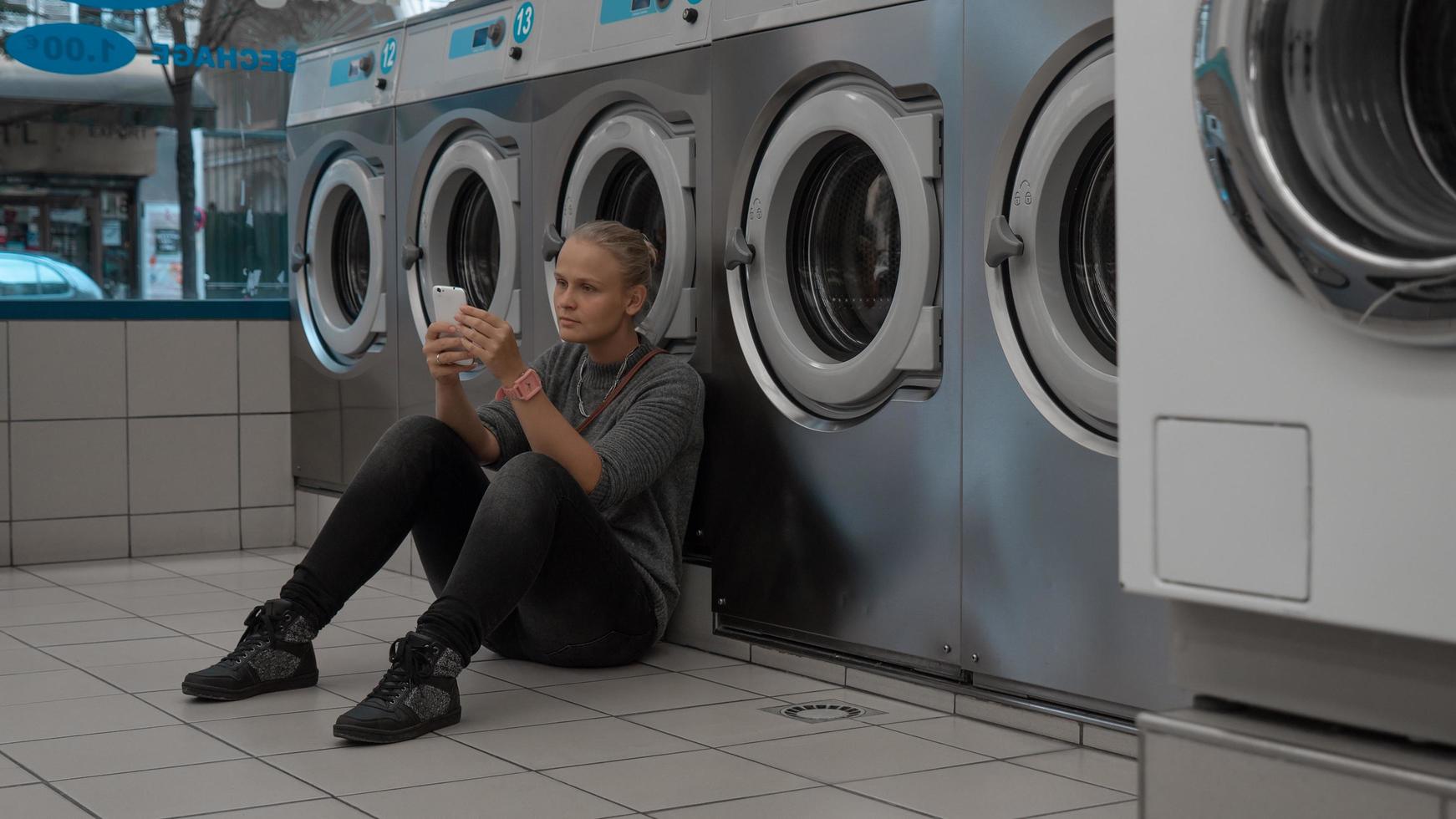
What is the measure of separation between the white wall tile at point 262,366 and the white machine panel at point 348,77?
0.59 metres

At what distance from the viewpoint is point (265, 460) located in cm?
420

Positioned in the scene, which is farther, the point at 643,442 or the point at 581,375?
the point at 581,375

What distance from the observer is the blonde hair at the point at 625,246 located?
259cm

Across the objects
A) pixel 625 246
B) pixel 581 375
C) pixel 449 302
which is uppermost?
pixel 625 246

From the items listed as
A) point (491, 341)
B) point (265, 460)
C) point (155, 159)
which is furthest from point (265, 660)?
point (155, 159)

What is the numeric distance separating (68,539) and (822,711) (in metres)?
2.42

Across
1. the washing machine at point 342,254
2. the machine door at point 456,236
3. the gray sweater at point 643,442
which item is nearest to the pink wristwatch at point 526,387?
the gray sweater at point 643,442

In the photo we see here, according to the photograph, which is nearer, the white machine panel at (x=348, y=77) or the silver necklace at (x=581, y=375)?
the silver necklace at (x=581, y=375)

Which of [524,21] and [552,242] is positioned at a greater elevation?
[524,21]

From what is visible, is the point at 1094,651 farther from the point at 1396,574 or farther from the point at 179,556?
the point at 179,556

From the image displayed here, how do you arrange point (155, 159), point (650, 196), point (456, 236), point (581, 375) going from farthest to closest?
point (155, 159) → point (456, 236) → point (650, 196) → point (581, 375)

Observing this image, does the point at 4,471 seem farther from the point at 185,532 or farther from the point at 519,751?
the point at 519,751

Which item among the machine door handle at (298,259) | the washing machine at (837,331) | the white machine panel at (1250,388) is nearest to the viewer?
the white machine panel at (1250,388)

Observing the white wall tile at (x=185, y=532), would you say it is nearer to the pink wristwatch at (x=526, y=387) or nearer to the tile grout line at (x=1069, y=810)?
the pink wristwatch at (x=526, y=387)
